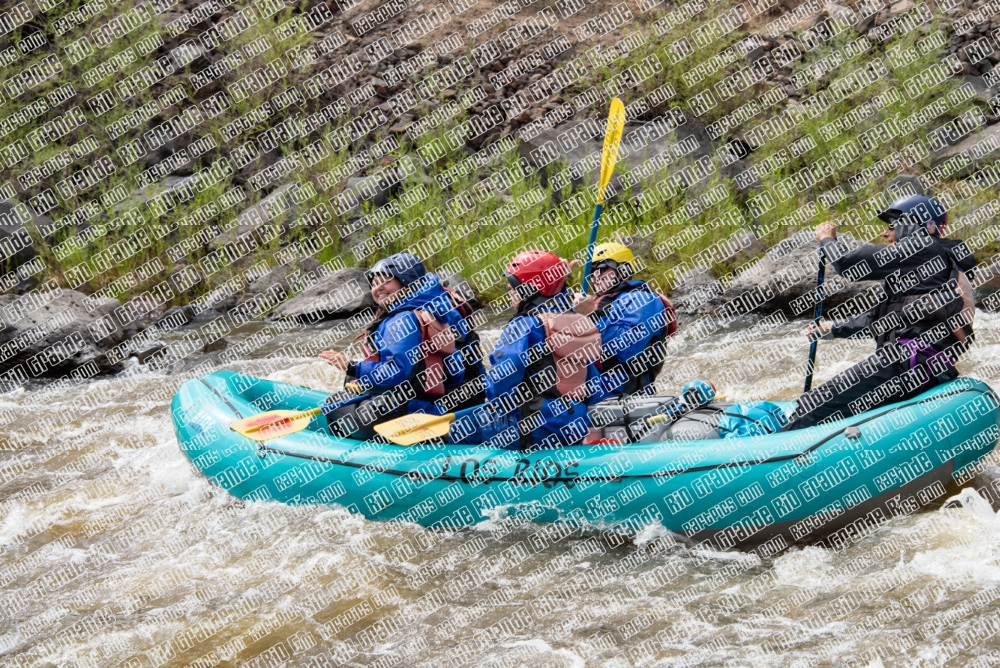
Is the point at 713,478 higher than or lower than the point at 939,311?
lower

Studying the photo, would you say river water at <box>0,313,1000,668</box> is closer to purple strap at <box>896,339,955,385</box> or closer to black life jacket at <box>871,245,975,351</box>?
purple strap at <box>896,339,955,385</box>

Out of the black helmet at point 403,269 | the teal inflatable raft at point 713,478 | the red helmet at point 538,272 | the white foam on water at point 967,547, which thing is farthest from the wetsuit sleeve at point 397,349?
the white foam on water at point 967,547

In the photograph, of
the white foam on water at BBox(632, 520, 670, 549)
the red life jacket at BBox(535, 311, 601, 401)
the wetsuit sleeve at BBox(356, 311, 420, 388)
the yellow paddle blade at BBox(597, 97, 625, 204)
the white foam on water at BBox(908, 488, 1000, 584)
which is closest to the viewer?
the white foam on water at BBox(908, 488, 1000, 584)

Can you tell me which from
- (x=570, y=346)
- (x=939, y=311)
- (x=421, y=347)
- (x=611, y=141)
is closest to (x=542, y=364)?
(x=570, y=346)

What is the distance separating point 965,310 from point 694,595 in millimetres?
1700

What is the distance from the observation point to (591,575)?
4.30m

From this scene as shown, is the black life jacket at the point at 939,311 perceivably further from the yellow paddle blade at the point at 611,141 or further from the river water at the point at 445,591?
the yellow paddle blade at the point at 611,141

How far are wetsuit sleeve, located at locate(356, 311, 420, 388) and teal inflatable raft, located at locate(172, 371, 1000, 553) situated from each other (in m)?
0.38

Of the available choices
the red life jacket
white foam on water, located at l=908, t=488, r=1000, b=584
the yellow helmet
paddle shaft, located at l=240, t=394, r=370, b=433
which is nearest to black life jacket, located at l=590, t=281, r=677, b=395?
the yellow helmet

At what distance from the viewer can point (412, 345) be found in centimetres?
455

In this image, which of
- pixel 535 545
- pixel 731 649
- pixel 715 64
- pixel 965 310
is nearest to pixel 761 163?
pixel 715 64

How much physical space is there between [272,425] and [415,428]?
0.91m

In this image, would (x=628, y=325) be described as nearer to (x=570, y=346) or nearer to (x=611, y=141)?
(x=570, y=346)

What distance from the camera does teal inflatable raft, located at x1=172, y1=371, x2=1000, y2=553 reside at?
4102 mm
